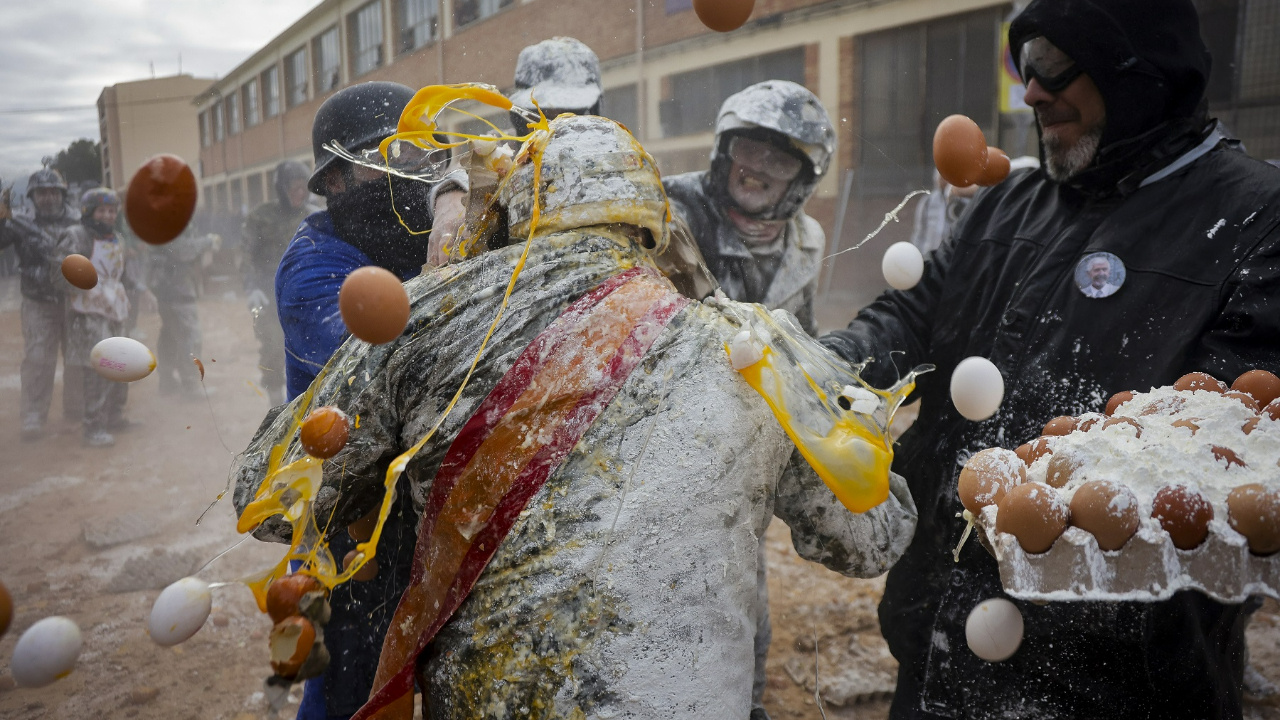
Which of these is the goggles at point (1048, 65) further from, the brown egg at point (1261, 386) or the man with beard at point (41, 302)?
the man with beard at point (41, 302)

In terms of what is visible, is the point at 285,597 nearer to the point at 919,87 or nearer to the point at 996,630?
the point at 996,630

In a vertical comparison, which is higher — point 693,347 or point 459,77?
point 459,77

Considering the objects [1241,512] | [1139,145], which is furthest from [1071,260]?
[1241,512]

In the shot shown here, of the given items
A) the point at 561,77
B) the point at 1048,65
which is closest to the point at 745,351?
the point at 1048,65

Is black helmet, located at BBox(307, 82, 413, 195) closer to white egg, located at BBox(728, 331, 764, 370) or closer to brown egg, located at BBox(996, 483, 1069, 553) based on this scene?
white egg, located at BBox(728, 331, 764, 370)

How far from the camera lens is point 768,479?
4.42 ft

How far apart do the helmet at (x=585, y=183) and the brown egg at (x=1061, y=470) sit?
2.60ft

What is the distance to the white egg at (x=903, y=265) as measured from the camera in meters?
2.10

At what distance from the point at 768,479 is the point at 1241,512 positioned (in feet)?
2.17

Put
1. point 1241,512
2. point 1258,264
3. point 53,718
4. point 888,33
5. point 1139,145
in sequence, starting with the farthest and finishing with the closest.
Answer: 1. point 888,33
2. point 53,718
3. point 1139,145
4. point 1258,264
5. point 1241,512

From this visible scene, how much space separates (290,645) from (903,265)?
1.68 metres

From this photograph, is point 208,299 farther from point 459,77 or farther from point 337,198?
point 337,198

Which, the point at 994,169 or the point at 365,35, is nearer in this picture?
the point at 994,169

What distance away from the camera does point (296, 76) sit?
173 inches
